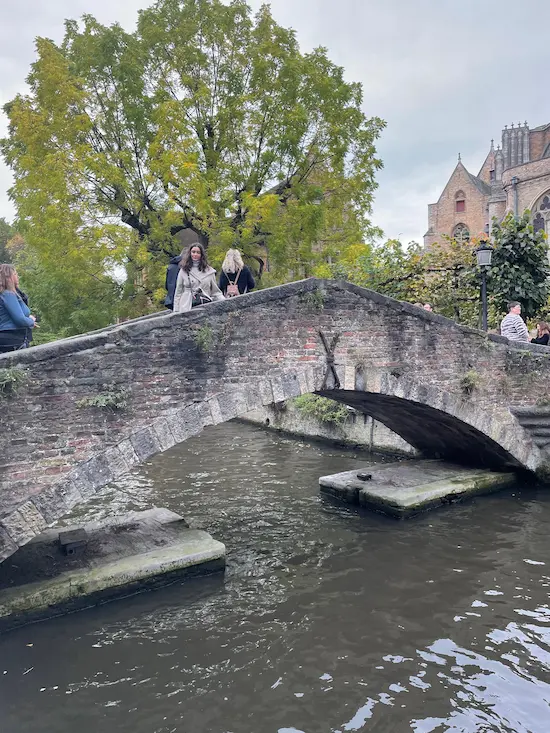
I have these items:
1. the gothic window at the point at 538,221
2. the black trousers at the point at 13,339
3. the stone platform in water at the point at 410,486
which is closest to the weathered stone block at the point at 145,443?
the black trousers at the point at 13,339

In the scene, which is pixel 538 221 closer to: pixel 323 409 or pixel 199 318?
pixel 323 409

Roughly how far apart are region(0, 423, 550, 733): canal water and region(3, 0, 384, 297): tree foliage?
21.2ft

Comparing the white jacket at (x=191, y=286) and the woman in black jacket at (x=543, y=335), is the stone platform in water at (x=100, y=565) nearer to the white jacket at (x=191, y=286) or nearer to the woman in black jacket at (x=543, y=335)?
the white jacket at (x=191, y=286)

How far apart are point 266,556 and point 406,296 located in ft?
27.7

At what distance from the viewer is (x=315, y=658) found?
5.02 metres

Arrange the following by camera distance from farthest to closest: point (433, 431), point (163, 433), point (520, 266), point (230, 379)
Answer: point (520, 266) < point (433, 431) < point (230, 379) < point (163, 433)

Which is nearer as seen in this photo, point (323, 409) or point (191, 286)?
point (191, 286)

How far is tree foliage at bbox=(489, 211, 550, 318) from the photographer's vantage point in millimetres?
11344

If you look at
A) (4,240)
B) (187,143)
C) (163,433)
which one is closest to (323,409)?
(187,143)

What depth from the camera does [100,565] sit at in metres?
6.18

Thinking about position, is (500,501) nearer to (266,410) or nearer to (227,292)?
(227,292)

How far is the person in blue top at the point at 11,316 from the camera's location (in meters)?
5.58

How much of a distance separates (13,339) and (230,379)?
2311 mm

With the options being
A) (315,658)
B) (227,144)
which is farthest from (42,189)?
(315,658)
